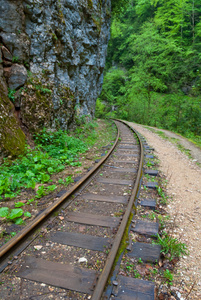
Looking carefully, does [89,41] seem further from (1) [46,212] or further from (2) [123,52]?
(2) [123,52]

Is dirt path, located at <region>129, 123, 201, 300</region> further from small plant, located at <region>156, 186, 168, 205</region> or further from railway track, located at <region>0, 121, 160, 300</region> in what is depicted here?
railway track, located at <region>0, 121, 160, 300</region>

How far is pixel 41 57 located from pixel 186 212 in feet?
23.3

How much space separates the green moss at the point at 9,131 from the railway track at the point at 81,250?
2.42 metres

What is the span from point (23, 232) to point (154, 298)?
1802 millimetres

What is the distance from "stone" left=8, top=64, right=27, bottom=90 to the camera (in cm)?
613

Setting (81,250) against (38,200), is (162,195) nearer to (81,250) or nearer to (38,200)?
(81,250)

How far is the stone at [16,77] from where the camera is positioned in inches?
241

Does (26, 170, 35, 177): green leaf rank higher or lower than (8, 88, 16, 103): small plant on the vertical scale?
lower

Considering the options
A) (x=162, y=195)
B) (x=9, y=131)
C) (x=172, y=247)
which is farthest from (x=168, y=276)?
(x=9, y=131)

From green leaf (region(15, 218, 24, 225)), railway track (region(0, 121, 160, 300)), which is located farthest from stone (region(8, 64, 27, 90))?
green leaf (region(15, 218, 24, 225))

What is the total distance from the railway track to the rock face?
4158 mm

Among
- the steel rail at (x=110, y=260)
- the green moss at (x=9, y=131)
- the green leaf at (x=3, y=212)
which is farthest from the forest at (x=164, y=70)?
the green leaf at (x=3, y=212)

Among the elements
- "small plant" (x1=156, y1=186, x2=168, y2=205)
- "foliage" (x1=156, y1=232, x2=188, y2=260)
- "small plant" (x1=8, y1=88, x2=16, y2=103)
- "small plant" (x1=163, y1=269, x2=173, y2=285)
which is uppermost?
"small plant" (x1=8, y1=88, x2=16, y2=103)

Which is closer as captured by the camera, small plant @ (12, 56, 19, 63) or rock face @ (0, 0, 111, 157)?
rock face @ (0, 0, 111, 157)
